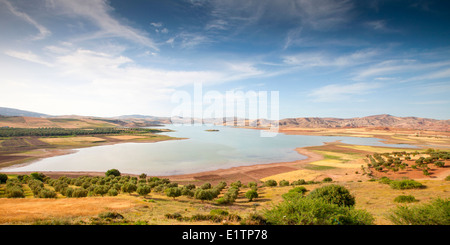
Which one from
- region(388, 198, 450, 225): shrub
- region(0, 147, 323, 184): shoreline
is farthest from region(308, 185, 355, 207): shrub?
region(0, 147, 323, 184): shoreline

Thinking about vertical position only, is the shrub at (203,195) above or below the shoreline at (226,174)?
above

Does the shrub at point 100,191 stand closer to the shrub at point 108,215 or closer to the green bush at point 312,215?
the shrub at point 108,215

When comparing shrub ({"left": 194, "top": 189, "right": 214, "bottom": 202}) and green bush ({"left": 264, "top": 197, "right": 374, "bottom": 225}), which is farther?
shrub ({"left": 194, "top": 189, "right": 214, "bottom": 202})

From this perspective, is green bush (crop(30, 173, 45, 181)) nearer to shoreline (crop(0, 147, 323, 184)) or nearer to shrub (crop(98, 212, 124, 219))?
shoreline (crop(0, 147, 323, 184))

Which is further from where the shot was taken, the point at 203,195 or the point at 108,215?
the point at 203,195

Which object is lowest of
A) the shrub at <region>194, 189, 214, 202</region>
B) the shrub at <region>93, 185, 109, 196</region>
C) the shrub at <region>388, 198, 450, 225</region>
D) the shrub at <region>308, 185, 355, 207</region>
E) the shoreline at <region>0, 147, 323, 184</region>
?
the shoreline at <region>0, 147, 323, 184</region>

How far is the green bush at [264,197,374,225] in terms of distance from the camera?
8.91 metres

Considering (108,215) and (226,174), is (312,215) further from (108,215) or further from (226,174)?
(226,174)

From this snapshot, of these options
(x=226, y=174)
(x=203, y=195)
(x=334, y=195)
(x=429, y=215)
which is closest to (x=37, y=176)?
(x=203, y=195)

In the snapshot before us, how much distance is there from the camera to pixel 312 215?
897 cm

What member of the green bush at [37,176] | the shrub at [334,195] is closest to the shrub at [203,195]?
the shrub at [334,195]

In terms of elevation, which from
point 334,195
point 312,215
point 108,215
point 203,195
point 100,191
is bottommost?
point 203,195

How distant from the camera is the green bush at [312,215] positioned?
29.2 ft
